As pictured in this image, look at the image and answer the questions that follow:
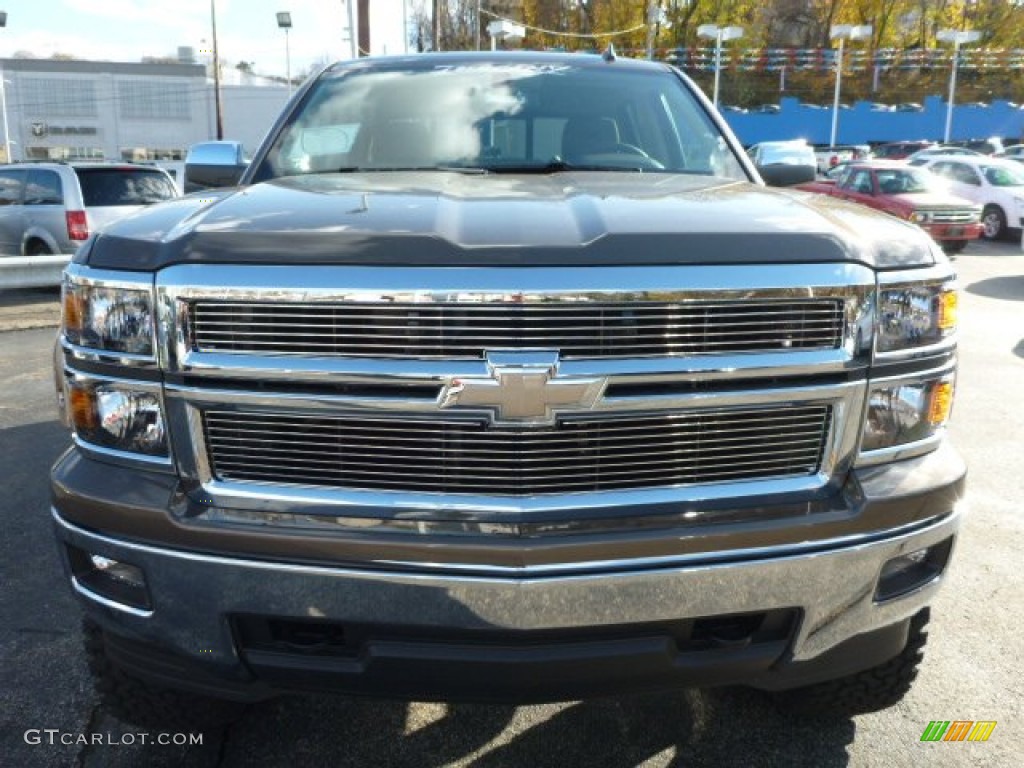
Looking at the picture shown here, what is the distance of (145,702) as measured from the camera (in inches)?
93.4

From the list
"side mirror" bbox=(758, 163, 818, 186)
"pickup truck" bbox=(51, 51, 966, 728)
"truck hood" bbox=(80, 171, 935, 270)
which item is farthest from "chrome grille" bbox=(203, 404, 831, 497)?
"side mirror" bbox=(758, 163, 818, 186)

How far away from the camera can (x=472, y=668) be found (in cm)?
184

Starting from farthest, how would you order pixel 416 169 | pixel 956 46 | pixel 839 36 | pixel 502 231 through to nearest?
pixel 956 46, pixel 839 36, pixel 416 169, pixel 502 231

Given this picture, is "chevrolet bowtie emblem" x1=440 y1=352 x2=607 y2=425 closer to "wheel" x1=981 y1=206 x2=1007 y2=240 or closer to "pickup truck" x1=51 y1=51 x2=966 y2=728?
"pickup truck" x1=51 y1=51 x2=966 y2=728

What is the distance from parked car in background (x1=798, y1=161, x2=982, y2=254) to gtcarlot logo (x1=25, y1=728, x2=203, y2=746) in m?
15.2

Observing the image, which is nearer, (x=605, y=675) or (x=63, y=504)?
(x=605, y=675)

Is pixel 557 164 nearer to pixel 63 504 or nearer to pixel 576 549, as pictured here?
pixel 576 549

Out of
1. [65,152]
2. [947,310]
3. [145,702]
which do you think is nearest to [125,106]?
[65,152]

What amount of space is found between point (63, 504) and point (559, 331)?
119 centimetres

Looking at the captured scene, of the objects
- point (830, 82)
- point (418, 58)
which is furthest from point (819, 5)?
point (418, 58)

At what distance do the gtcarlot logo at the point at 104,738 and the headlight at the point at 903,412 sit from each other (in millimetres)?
1971

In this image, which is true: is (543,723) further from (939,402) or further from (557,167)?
(557,167)

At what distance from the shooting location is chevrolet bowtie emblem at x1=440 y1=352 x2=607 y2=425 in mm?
1771

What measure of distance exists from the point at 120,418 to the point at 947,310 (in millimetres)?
1905
